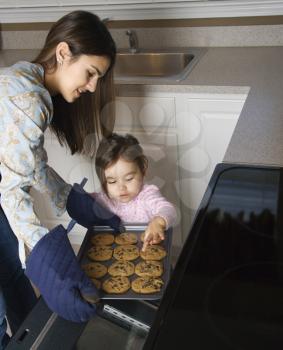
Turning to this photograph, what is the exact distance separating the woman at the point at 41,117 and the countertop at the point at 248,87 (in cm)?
24

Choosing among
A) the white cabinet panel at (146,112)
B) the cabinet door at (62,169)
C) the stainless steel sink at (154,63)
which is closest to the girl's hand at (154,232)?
the cabinet door at (62,169)

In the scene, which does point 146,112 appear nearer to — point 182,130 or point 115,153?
point 182,130

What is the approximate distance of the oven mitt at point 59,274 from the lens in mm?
591

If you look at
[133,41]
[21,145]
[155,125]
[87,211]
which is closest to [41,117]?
[21,145]

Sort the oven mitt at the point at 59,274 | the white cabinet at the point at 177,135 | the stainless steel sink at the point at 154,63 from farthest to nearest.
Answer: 1. the stainless steel sink at the point at 154,63
2. the white cabinet at the point at 177,135
3. the oven mitt at the point at 59,274

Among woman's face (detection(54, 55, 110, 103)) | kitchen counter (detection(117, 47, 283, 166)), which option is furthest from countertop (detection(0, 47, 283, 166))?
woman's face (detection(54, 55, 110, 103))

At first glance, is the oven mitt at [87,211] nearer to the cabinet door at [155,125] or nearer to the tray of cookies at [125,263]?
the tray of cookies at [125,263]

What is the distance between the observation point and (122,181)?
922 millimetres

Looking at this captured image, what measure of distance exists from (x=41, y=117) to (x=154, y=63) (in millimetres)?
819

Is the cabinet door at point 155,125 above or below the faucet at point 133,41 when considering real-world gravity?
below

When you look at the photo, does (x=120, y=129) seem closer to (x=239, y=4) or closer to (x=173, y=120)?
(x=173, y=120)

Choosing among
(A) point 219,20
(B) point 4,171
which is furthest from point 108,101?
(A) point 219,20

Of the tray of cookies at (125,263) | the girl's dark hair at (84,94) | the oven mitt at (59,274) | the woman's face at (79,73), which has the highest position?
the girl's dark hair at (84,94)

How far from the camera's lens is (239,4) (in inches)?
53.0
